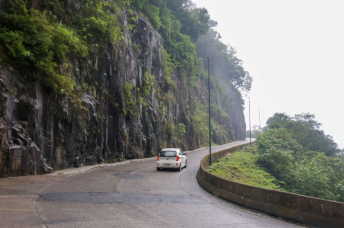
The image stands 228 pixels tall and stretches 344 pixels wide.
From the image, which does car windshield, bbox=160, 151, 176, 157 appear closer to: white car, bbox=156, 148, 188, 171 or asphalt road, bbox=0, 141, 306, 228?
white car, bbox=156, 148, 188, 171

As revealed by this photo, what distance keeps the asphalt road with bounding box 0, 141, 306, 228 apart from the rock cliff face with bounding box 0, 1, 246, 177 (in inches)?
115

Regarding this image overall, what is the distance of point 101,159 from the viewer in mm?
23859

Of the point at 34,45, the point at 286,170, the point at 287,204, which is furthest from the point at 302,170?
the point at 34,45

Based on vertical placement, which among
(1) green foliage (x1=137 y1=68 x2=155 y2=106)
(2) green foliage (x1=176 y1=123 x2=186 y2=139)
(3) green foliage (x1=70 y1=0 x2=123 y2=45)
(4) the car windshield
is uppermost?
(3) green foliage (x1=70 y1=0 x2=123 y2=45)

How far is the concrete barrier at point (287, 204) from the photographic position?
7004 mm

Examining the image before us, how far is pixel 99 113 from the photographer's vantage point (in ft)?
79.5

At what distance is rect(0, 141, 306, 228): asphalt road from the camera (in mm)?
7152

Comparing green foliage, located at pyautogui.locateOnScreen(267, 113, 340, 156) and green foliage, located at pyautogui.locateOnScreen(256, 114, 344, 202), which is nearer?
green foliage, located at pyautogui.locateOnScreen(256, 114, 344, 202)

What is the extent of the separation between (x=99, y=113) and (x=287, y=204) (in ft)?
61.4

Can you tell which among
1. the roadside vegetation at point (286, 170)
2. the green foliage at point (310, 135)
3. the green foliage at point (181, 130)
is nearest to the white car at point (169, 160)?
the roadside vegetation at point (286, 170)

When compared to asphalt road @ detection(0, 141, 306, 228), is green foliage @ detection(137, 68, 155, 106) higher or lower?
higher

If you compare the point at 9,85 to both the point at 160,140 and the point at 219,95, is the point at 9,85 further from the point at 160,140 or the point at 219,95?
the point at 219,95

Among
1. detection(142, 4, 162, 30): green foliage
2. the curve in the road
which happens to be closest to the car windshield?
the curve in the road

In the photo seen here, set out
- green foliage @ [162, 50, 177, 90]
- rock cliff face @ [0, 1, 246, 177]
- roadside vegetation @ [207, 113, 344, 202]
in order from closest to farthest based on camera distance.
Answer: rock cliff face @ [0, 1, 246, 177]
roadside vegetation @ [207, 113, 344, 202]
green foliage @ [162, 50, 177, 90]
